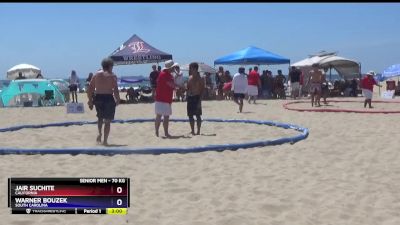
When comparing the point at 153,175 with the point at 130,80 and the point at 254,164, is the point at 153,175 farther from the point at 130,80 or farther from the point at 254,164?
the point at 130,80

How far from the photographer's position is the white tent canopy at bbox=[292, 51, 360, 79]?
2502 cm

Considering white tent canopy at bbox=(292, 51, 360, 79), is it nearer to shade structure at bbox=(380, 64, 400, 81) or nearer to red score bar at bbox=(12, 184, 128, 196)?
shade structure at bbox=(380, 64, 400, 81)

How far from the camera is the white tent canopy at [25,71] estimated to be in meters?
25.3

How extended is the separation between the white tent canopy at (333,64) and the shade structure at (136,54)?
731 centimetres

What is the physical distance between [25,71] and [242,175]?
2162 centimetres

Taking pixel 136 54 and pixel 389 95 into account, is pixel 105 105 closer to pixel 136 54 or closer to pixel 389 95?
pixel 136 54

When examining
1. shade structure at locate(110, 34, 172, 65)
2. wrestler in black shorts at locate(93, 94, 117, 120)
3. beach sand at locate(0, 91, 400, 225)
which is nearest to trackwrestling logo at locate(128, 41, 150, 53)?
shade structure at locate(110, 34, 172, 65)

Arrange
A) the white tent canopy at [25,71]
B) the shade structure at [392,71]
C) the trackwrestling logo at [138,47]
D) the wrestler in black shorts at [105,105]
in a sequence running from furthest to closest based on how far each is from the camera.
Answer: the shade structure at [392,71]
the white tent canopy at [25,71]
the trackwrestling logo at [138,47]
the wrestler in black shorts at [105,105]

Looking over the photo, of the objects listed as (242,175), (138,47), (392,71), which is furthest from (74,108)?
(392,71)

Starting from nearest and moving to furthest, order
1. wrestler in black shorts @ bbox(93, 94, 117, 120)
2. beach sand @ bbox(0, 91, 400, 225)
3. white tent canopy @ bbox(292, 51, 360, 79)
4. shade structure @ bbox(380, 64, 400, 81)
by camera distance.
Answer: beach sand @ bbox(0, 91, 400, 225), wrestler in black shorts @ bbox(93, 94, 117, 120), white tent canopy @ bbox(292, 51, 360, 79), shade structure @ bbox(380, 64, 400, 81)

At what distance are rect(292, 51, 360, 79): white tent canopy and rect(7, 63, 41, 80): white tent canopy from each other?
501 inches

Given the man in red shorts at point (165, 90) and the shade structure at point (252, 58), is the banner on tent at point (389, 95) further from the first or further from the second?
the man in red shorts at point (165, 90)
